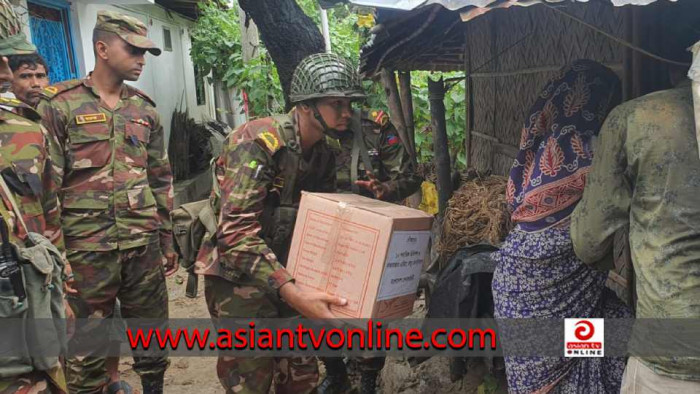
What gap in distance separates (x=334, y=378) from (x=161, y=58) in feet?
28.1

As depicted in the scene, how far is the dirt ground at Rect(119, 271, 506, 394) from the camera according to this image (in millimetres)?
3594

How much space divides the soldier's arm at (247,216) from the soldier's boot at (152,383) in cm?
131

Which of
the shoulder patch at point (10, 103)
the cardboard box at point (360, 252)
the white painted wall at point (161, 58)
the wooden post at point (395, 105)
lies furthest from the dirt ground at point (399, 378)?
the white painted wall at point (161, 58)

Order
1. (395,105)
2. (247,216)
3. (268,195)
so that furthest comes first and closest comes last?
(395,105) → (268,195) → (247,216)

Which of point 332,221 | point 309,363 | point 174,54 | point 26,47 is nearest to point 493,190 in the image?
point 309,363

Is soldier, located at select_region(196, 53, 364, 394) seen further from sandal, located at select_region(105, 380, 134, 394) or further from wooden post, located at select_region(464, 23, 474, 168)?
wooden post, located at select_region(464, 23, 474, 168)

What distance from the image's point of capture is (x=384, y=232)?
2.22 m

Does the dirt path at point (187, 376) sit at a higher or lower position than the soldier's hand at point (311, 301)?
lower

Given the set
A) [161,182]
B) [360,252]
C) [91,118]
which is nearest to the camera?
[360,252]

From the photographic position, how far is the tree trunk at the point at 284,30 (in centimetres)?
539

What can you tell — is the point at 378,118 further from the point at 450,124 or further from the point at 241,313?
the point at 450,124

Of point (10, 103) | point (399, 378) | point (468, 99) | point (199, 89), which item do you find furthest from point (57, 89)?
point (199, 89)

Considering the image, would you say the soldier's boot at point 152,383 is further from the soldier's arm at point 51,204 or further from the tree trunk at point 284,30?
the tree trunk at point 284,30

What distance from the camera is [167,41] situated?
11.3m
